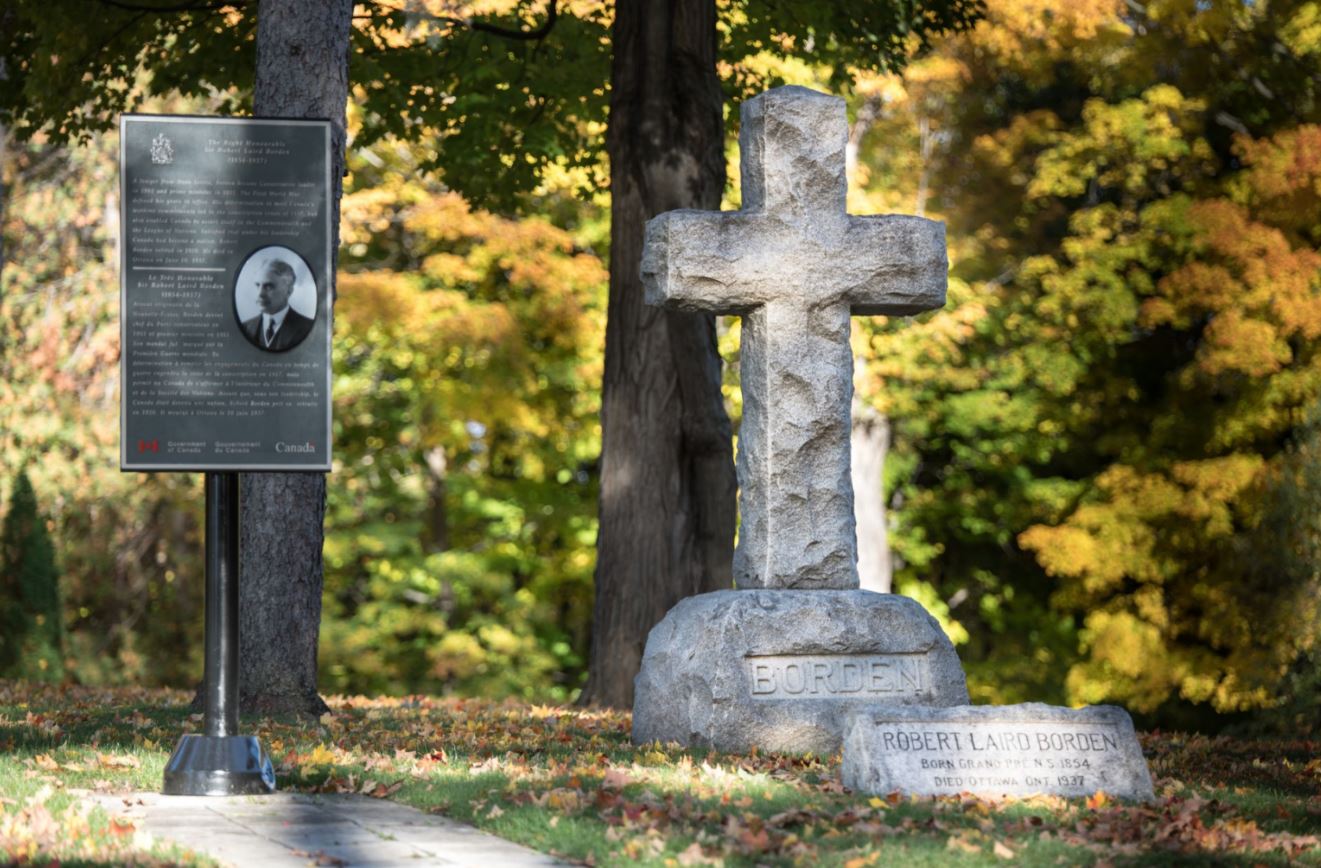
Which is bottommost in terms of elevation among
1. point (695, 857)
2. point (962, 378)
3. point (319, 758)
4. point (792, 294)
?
point (319, 758)

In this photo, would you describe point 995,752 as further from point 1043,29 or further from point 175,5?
point 1043,29

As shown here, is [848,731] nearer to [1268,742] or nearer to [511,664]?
[1268,742]

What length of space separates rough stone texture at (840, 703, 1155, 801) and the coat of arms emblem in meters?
3.78

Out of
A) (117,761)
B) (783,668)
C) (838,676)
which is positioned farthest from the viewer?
(838,676)

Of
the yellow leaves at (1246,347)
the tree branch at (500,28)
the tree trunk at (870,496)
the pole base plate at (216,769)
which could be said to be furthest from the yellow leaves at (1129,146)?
the pole base plate at (216,769)

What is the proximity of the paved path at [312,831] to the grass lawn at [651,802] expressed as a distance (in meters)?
0.16

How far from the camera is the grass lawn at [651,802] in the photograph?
6348 millimetres

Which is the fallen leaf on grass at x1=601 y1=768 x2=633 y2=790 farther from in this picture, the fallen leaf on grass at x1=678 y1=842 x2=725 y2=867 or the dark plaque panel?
the dark plaque panel

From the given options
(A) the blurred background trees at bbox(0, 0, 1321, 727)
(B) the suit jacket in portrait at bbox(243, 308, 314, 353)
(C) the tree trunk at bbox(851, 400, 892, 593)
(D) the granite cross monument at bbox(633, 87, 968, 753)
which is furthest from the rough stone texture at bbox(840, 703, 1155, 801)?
(C) the tree trunk at bbox(851, 400, 892, 593)

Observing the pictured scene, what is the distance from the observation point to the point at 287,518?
1123 centimetres

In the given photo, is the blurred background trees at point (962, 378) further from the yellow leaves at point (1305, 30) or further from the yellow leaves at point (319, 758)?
the yellow leaves at point (319, 758)

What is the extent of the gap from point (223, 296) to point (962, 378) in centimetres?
1901

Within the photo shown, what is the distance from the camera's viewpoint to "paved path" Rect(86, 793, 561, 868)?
243 inches

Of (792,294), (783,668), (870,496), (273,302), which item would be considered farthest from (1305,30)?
(273,302)
